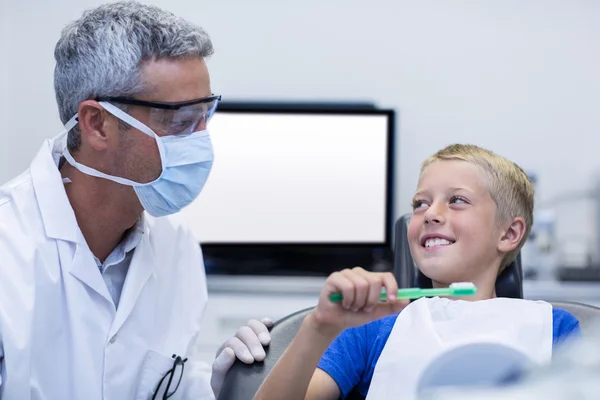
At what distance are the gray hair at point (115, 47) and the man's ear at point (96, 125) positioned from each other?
29 millimetres

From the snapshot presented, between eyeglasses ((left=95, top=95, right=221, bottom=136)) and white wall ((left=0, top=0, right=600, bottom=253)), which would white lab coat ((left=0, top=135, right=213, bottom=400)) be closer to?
eyeglasses ((left=95, top=95, right=221, bottom=136))

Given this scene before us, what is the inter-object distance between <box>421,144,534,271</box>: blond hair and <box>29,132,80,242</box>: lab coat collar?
2.67 feet

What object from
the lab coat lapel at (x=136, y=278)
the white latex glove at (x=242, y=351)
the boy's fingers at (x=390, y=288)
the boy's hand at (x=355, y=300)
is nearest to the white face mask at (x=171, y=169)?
the lab coat lapel at (x=136, y=278)

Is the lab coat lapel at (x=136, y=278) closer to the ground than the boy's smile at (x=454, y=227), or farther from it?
closer to the ground

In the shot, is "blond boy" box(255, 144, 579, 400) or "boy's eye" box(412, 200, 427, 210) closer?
"blond boy" box(255, 144, 579, 400)

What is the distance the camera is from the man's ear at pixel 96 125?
1.53 meters

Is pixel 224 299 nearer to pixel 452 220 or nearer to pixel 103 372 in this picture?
pixel 103 372

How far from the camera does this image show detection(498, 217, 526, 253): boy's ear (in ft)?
5.16

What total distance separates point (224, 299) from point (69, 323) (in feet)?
5.16

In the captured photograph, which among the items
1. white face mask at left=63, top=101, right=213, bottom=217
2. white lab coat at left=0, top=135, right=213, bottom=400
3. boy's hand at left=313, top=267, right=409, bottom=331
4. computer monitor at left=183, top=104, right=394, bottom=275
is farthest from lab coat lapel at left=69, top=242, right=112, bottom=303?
computer monitor at left=183, top=104, right=394, bottom=275

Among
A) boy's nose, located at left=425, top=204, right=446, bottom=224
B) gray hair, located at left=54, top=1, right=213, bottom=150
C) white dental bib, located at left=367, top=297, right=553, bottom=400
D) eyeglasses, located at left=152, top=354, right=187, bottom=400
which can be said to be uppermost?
gray hair, located at left=54, top=1, right=213, bottom=150

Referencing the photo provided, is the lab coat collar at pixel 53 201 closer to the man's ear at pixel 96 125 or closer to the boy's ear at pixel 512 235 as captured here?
the man's ear at pixel 96 125

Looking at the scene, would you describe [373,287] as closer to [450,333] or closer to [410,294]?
[410,294]

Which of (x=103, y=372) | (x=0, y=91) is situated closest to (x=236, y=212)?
(x=0, y=91)
